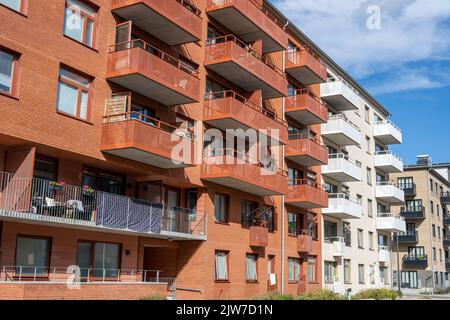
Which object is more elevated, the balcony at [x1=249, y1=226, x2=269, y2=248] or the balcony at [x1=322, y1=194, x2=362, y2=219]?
the balcony at [x1=322, y1=194, x2=362, y2=219]

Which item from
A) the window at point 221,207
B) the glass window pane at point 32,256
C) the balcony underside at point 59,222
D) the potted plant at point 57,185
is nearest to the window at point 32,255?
the glass window pane at point 32,256

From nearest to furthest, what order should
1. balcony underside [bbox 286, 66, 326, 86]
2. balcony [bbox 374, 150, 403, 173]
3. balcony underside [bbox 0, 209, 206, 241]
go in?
1. balcony underside [bbox 0, 209, 206, 241]
2. balcony underside [bbox 286, 66, 326, 86]
3. balcony [bbox 374, 150, 403, 173]

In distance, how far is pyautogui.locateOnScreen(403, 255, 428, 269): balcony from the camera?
6469 centimetres

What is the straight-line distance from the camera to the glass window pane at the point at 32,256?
18.1 meters

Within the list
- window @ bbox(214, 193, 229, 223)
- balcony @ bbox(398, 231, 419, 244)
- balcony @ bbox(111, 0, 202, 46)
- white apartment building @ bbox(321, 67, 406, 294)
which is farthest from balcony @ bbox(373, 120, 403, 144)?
balcony @ bbox(111, 0, 202, 46)

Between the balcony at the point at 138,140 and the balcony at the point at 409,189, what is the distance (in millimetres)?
52644

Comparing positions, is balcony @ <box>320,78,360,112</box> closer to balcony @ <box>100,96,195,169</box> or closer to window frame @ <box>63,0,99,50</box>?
balcony @ <box>100,96,195,169</box>

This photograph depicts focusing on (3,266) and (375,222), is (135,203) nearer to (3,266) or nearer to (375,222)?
(3,266)

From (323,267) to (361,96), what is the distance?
2039 cm

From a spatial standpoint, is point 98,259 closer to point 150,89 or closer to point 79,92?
point 79,92

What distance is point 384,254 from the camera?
51.1m

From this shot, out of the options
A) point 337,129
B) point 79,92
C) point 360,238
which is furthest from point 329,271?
point 79,92

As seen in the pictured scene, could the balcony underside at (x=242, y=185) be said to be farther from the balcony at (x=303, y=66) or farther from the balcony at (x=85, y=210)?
the balcony at (x=303, y=66)

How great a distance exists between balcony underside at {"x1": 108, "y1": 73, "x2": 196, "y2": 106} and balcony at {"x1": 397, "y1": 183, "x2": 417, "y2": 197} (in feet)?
171
